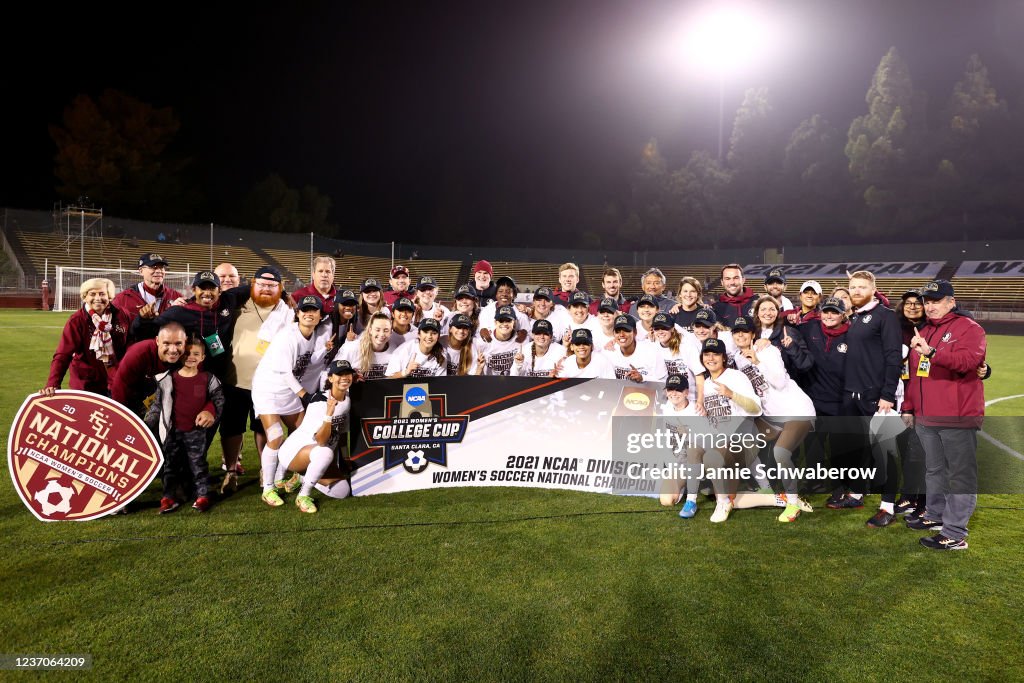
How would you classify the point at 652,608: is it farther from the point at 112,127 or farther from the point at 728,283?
the point at 112,127

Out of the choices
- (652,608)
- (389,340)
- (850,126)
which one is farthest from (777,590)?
(850,126)

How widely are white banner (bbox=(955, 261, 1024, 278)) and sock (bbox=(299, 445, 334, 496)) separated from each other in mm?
44053

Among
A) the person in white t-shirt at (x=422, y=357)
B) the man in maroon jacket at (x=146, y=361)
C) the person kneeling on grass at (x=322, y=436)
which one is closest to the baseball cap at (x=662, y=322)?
the person in white t-shirt at (x=422, y=357)

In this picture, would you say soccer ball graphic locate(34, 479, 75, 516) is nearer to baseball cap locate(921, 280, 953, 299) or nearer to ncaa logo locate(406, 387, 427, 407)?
ncaa logo locate(406, 387, 427, 407)

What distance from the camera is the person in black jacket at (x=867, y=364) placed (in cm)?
489

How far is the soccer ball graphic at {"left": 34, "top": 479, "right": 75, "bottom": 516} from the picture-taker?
432cm

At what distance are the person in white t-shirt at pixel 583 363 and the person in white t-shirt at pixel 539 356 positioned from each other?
0.51ft

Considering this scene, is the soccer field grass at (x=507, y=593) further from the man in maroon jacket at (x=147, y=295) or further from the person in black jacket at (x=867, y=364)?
the man in maroon jacket at (x=147, y=295)

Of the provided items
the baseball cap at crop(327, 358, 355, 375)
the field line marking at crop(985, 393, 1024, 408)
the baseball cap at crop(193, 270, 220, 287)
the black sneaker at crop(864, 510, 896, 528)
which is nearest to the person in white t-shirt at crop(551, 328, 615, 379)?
the baseball cap at crop(327, 358, 355, 375)

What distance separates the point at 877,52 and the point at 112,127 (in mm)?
59556

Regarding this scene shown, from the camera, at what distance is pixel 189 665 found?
9.04ft

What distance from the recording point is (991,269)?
3688cm

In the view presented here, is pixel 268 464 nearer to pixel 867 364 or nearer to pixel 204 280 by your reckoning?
pixel 204 280

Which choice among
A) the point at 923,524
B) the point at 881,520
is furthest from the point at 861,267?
the point at 881,520
